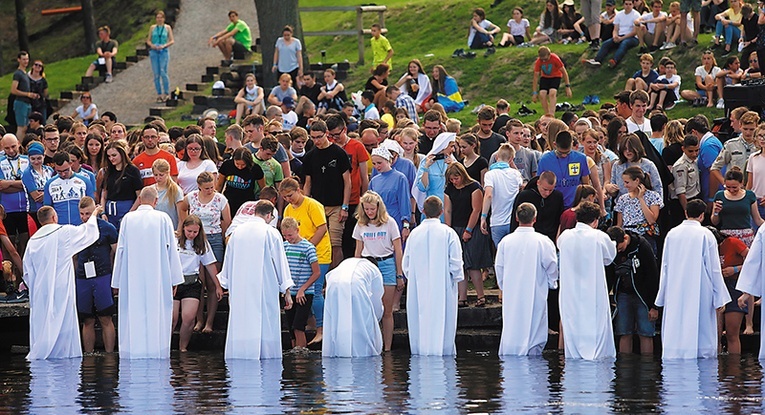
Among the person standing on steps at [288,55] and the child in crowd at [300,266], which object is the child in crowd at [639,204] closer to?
the child in crowd at [300,266]

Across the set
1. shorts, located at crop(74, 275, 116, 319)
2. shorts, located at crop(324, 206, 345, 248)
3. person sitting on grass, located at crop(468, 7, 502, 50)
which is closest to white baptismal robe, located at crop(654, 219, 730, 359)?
shorts, located at crop(324, 206, 345, 248)

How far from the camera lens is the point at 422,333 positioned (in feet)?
53.9

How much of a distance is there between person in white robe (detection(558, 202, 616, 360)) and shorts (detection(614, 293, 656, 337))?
17 cm

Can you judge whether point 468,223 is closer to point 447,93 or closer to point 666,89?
point 666,89

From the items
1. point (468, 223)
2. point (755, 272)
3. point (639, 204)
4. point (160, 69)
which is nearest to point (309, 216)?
point (468, 223)

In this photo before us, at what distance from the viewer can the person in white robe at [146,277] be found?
1666cm

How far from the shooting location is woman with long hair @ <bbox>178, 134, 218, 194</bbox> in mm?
17750

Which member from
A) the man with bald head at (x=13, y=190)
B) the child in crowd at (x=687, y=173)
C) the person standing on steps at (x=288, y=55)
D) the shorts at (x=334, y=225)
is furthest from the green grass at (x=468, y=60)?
the man with bald head at (x=13, y=190)

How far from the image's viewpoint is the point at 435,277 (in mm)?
16375

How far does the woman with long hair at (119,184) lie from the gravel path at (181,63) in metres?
14.8

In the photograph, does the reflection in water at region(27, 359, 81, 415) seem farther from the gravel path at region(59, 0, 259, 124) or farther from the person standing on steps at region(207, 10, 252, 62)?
the person standing on steps at region(207, 10, 252, 62)

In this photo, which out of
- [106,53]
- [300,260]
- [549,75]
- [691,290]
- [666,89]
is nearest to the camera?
[691,290]

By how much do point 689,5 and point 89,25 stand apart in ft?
64.3

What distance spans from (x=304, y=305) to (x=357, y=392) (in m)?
3.19
